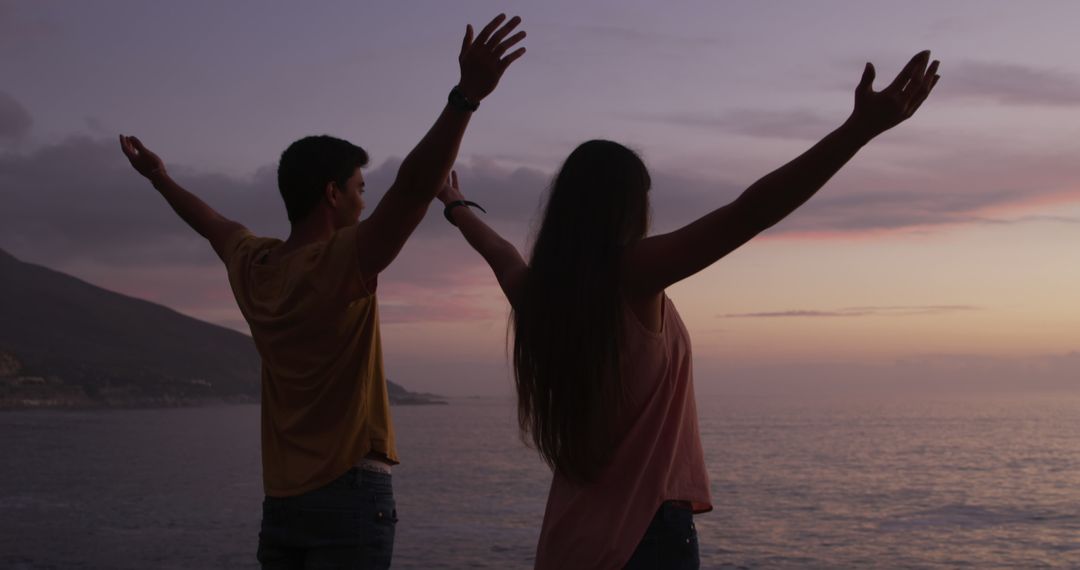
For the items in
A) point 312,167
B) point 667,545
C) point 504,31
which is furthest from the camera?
point 312,167

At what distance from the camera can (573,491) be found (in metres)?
2.92

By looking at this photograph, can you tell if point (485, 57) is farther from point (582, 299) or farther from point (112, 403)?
point (112, 403)

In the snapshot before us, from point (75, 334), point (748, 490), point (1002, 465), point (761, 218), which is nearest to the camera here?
point (761, 218)

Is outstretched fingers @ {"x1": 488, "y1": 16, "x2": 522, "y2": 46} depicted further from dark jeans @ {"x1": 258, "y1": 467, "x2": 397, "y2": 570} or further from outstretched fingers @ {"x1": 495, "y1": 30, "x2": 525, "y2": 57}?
dark jeans @ {"x1": 258, "y1": 467, "x2": 397, "y2": 570}

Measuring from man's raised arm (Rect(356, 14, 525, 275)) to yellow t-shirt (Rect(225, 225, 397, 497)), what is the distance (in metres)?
0.27

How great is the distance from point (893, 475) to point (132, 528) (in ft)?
126

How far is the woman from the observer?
278 cm

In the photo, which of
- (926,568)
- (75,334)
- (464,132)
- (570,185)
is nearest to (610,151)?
(570,185)

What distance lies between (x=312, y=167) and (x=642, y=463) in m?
1.41

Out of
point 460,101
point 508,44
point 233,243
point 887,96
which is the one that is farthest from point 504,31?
point 233,243

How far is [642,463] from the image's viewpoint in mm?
2816

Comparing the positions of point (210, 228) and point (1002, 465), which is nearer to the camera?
point (210, 228)

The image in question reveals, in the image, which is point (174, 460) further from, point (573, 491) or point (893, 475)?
point (573, 491)

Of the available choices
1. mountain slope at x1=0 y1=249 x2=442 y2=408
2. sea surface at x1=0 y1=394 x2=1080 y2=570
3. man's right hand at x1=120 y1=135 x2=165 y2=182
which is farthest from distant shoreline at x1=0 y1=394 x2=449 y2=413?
man's right hand at x1=120 y1=135 x2=165 y2=182
